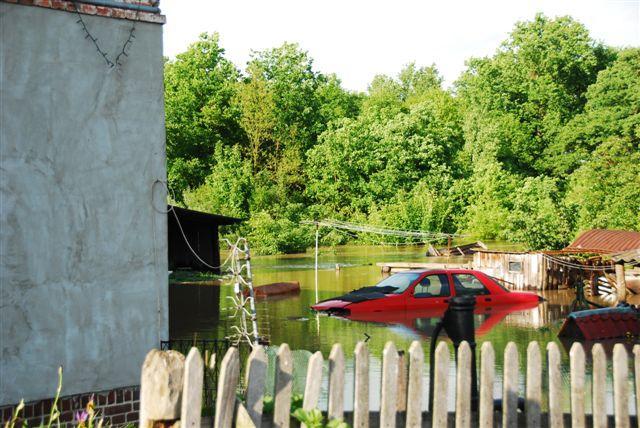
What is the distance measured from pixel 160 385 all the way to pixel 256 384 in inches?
25.9

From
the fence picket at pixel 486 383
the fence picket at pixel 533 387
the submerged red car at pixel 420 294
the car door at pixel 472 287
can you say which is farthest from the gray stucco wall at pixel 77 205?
the car door at pixel 472 287

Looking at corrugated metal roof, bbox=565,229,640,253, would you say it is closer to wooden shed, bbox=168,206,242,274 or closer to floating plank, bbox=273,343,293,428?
wooden shed, bbox=168,206,242,274

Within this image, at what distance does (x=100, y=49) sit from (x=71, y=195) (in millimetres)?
1487

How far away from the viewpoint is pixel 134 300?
8.60m

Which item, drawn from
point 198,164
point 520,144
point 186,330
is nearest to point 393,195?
point 520,144

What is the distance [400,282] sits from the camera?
81.7ft

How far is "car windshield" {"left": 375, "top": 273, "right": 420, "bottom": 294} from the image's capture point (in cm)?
2423

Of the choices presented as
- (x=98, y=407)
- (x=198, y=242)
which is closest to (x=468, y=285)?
(x=198, y=242)

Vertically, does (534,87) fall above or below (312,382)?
above

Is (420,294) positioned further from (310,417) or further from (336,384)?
(310,417)

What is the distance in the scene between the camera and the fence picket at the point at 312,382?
5438 millimetres

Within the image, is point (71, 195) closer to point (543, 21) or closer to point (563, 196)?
point (563, 196)

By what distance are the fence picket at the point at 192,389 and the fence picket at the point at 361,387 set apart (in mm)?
1159

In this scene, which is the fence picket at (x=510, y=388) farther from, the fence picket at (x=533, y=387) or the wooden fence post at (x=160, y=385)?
the wooden fence post at (x=160, y=385)
